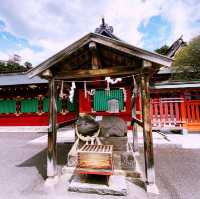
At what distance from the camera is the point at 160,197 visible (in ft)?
10.4

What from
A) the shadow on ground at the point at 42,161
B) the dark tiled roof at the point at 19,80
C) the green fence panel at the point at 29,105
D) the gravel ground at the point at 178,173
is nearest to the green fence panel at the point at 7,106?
the green fence panel at the point at 29,105

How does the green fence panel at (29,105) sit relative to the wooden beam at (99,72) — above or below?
below

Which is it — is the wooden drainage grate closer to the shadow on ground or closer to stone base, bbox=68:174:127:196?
stone base, bbox=68:174:127:196

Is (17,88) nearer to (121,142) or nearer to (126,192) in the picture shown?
(121,142)

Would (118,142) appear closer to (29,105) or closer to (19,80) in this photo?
(29,105)

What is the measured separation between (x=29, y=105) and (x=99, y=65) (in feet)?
29.9

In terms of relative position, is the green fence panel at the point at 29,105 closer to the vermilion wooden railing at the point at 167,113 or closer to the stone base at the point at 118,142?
the vermilion wooden railing at the point at 167,113

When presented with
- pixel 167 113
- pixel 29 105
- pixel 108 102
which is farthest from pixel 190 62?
pixel 29 105

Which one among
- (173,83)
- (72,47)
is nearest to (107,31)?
(173,83)

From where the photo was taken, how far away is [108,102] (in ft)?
32.9

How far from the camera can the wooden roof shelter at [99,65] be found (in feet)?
11.5

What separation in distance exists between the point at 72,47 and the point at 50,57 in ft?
1.90

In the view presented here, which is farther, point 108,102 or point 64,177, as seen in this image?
point 108,102

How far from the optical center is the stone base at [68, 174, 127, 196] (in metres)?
3.32
